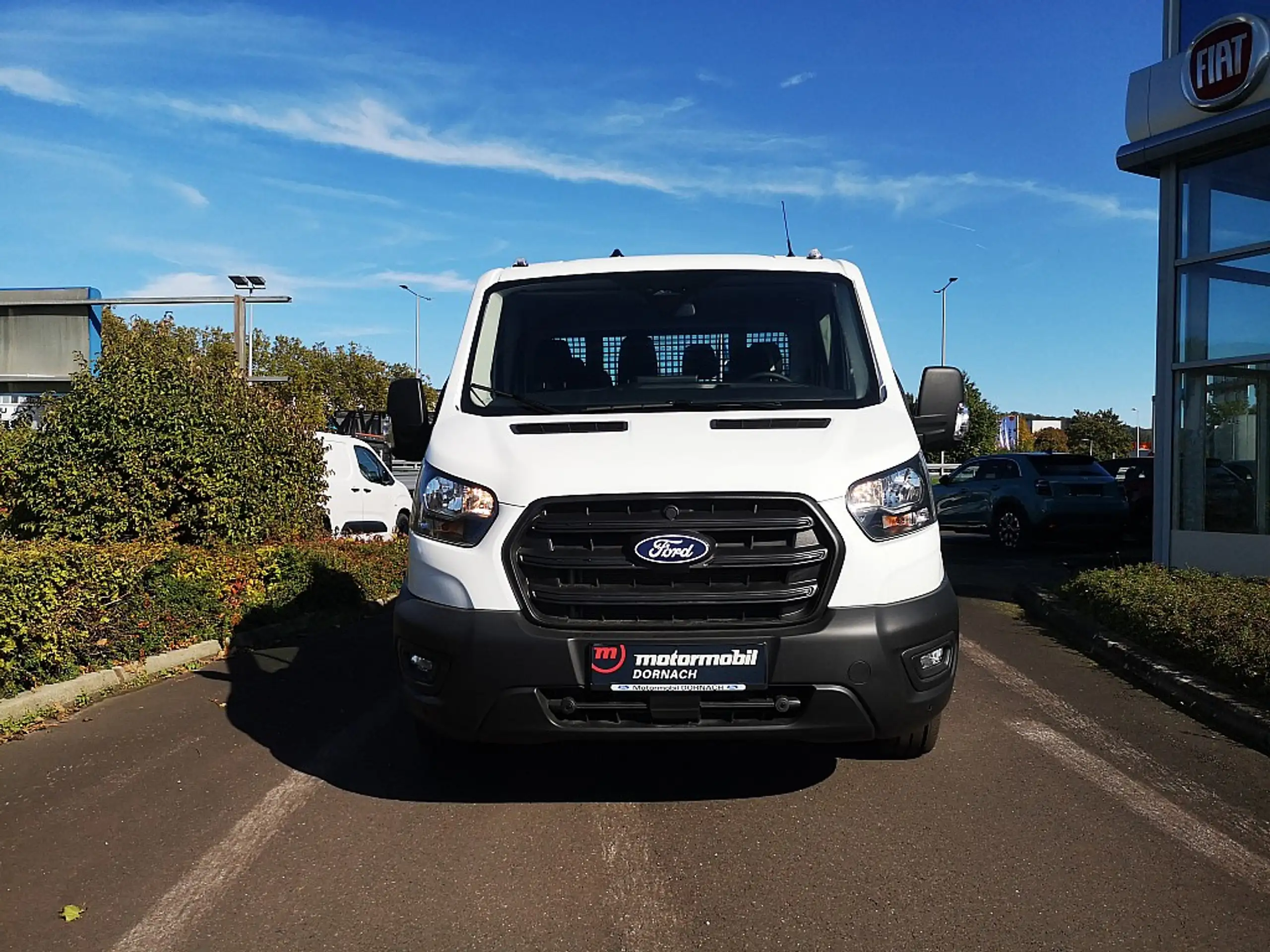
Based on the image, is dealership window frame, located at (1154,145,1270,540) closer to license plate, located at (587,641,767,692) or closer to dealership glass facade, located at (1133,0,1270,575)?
dealership glass facade, located at (1133,0,1270,575)

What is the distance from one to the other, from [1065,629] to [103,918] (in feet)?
23.8

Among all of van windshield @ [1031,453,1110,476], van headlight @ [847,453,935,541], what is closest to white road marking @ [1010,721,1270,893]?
van headlight @ [847,453,935,541]

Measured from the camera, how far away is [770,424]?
411 centimetres

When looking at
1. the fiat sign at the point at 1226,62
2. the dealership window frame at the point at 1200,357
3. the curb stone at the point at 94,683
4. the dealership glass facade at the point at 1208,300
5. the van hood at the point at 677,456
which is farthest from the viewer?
the dealership window frame at the point at 1200,357

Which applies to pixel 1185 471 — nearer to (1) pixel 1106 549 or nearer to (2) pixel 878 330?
(1) pixel 1106 549

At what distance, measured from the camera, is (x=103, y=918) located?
10.9ft

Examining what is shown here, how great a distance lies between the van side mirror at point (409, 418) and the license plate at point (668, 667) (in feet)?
5.54

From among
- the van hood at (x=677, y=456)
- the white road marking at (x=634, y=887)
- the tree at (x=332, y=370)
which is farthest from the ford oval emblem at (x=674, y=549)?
the tree at (x=332, y=370)

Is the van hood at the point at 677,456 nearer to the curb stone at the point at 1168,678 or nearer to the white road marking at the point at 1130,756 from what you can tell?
the white road marking at the point at 1130,756

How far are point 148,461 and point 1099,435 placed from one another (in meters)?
83.8

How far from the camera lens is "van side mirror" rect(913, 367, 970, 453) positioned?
4816 mm

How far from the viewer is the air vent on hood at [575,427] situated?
Result: 13.4 feet

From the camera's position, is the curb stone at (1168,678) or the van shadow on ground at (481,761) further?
the curb stone at (1168,678)

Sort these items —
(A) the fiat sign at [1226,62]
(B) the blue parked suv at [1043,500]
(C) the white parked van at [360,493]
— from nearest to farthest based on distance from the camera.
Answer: (A) the fiat sign at [1226,62] < (C) the white parked van at [360,493] < (B) the blue parked suv at [1043,500]
